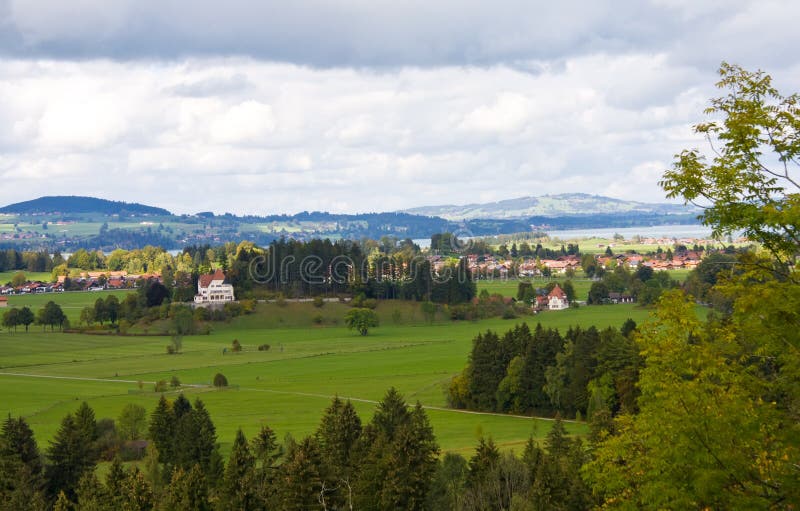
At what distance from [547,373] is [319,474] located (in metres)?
34.9

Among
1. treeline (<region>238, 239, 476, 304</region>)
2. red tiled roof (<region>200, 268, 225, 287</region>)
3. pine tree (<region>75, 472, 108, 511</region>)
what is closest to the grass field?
treeline (<region>238, 239, 476, 304</region>)

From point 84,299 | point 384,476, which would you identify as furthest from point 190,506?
point 84,299

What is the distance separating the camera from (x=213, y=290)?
433ft

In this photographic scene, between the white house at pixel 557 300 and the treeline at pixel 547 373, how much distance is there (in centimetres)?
6503

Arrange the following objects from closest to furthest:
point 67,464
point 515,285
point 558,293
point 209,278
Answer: point 67,464 → point 209,278 → point 558,293 → point 515,285

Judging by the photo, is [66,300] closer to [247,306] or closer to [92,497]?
[247,306]

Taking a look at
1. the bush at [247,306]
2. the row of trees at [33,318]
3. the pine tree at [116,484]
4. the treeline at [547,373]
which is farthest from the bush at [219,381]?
the row of trees at [33,318]

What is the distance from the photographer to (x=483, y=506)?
113 ft

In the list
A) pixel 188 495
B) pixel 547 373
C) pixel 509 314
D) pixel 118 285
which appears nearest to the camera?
pixel 188 495

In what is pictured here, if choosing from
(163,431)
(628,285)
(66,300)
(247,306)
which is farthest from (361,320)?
(66,300)

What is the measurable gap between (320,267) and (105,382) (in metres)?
66.9

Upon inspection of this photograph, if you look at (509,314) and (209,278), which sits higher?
(209,278)

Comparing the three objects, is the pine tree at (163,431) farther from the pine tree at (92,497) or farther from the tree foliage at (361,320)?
the tree foliage at (361,320)

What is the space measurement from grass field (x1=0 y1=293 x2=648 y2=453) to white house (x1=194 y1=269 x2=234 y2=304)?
26.5 ft
